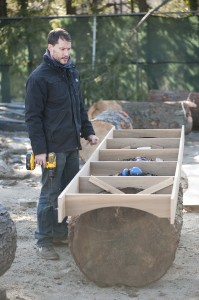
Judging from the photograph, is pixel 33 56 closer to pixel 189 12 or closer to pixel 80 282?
pixel 189 12

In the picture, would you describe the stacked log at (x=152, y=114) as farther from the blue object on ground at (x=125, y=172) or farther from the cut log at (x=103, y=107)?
the blue object on ground at (x=125, y=172)

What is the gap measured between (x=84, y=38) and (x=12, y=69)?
204 cm

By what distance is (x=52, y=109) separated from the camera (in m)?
5.49

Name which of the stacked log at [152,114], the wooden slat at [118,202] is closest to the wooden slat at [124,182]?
the wooden slat at [118,202]

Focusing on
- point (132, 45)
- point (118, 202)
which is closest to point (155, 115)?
point (132, 45)

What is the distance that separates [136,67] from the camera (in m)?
15.6

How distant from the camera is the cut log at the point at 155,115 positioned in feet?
40.0

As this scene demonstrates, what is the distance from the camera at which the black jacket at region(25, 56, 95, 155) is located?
212 inches

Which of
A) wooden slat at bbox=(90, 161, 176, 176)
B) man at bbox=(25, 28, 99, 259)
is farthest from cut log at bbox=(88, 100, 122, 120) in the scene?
man at bbox=(25, 28, 99, 259)

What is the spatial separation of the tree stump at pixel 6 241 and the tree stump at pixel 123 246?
0.51 metres

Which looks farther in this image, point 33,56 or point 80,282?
point 33,56

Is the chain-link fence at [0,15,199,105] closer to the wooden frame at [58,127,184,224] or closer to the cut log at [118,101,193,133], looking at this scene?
the cut log at [118,101,193,133]

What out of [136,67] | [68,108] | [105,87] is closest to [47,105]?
[68,108]

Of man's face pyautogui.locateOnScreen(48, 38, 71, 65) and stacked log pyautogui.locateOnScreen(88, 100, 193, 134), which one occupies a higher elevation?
man's face pyautogui.locateOnScreen(48, 38, 71, 65)
